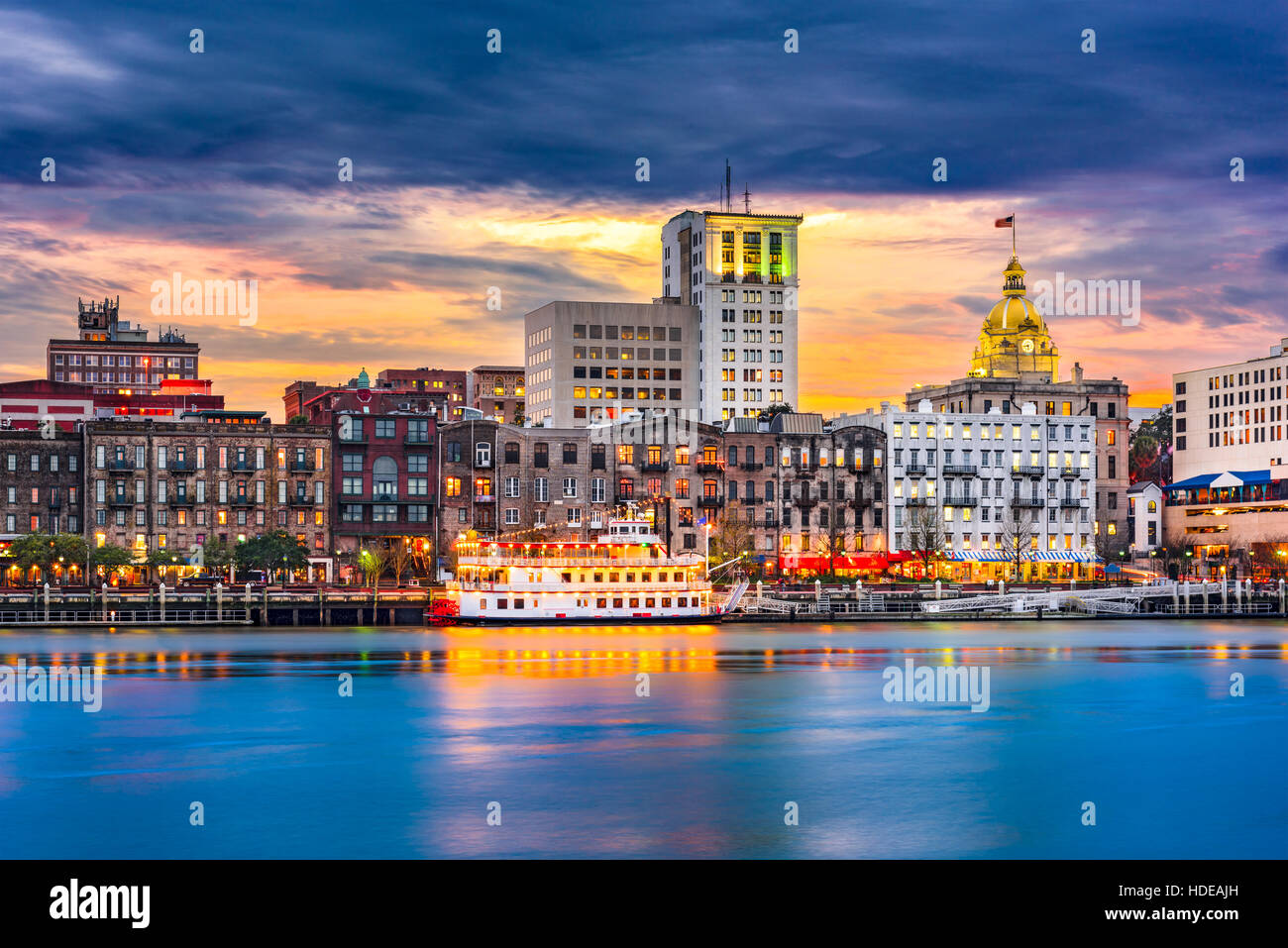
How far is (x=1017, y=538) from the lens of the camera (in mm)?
162000

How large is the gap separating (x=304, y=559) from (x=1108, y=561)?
86.3 metres

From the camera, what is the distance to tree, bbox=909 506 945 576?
156750mm

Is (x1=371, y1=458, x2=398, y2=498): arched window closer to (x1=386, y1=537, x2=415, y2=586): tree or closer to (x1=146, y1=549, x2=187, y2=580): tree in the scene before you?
(x1=386, y1=537, x2=415, y2=586): tree

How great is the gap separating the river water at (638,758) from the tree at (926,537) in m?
57.1

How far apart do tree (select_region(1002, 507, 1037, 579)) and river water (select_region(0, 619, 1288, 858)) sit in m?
63.3

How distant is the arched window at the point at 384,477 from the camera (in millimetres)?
146375

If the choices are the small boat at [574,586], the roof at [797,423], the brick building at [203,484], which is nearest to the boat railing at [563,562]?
the small boat at [574,586]

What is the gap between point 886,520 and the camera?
529 ft

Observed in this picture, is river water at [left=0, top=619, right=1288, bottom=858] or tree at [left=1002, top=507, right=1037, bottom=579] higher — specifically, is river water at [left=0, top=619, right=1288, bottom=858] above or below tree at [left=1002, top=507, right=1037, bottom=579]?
below

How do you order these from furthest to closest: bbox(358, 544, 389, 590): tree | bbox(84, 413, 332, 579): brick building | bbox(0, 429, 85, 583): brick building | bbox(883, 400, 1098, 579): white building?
bbox(883, 400, 1098, 579): white building, bbox(84, 413, 332, 579): brick building, bbox(0, 429, 85, 583): brick building, bbox(358, 544, 389, 590): tree

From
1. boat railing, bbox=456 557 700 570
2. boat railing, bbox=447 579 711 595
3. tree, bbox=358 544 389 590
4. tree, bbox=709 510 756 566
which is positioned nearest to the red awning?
tree, bbox=709 510 756 566

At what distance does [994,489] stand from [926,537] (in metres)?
15.1

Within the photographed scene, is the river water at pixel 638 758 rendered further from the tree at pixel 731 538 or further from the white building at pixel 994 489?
the white building at pixel 994 489
